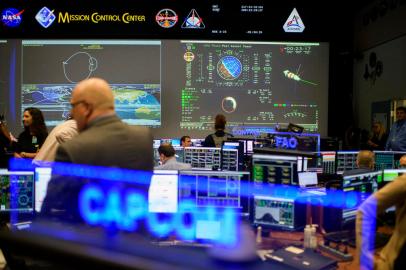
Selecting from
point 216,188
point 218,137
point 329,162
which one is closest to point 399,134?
point 329,162

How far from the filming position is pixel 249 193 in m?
3.00

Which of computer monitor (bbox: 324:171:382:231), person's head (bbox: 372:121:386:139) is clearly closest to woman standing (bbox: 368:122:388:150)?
person's head (bbox: 372:121:386:139)

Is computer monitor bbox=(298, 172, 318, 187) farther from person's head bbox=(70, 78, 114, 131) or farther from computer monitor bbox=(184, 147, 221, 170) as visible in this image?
person's head bbox=(70, 78, 114, 131)

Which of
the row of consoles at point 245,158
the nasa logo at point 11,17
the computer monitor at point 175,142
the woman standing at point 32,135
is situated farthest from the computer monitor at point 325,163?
the nasa logo at point 11,17

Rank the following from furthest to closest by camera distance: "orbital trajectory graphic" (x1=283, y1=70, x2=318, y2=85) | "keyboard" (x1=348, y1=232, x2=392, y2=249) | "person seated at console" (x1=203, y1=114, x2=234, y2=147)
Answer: "orbital trajectory graphic" (x1=283, y1=70, x2=318, y2=85) < "person seated at console" (x1=203, y1=114, x2=234, y2=147) < "keyboard" (x1=348, y1=232, x2=392, y2=249)

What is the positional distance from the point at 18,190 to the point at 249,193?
1.58 metres

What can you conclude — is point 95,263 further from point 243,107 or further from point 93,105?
point 243,107

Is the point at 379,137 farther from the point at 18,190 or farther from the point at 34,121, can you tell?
the point at 18,190

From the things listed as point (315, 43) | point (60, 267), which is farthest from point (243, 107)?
point (60, 267)

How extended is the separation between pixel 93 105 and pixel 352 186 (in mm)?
1865

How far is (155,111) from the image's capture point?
25.3 ft

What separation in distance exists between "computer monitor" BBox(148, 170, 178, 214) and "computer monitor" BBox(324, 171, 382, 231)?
106 cm

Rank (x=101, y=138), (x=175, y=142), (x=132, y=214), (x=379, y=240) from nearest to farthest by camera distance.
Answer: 1. (x=132, y=214)
2. (x=101, y=138)
3. (x=379, y=240)
4. (x=175, y=142)

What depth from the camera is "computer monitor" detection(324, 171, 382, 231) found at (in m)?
2.86
